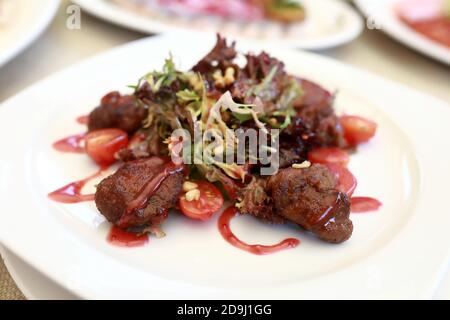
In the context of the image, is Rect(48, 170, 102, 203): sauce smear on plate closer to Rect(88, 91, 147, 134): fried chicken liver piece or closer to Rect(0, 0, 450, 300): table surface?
Rect(88, 91, 147, 134): fried chicken liver piece

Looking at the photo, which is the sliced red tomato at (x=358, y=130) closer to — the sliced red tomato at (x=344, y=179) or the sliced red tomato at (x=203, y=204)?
the sliced red tomato at (x=344, y=179)

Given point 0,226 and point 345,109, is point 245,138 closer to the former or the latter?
point 345,109

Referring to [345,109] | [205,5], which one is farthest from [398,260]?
Result: [205,5]

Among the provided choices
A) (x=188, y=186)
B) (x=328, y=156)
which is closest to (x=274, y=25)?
(x=328, y=156)

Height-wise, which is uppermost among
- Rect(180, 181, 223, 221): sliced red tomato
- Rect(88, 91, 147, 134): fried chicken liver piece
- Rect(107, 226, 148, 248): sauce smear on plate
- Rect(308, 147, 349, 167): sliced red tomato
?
Rect(88, 91, 147, 134): fried chicken liver piece

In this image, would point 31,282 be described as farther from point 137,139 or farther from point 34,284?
point 137,139

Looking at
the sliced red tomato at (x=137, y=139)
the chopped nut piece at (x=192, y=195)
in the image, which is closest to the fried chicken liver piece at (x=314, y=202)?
the chopped nut piece at (x=192, y=195)

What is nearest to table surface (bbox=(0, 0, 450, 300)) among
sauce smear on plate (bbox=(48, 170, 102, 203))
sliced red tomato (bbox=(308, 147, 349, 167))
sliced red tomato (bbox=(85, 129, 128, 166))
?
sliced red tomato (bbox=(85, 129, 128, 166))
